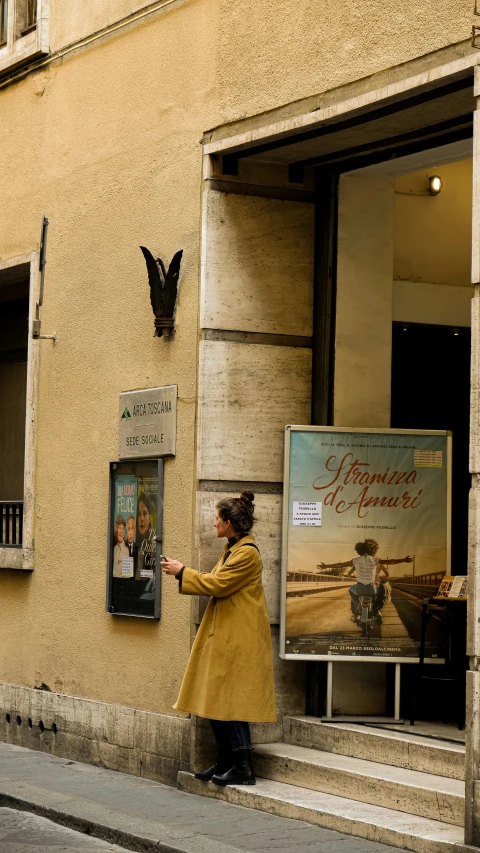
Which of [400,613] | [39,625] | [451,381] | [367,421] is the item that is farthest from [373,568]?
[39,625]

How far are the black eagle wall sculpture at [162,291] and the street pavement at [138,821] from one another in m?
3.10

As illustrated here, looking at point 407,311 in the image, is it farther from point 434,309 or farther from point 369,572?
point 369,572

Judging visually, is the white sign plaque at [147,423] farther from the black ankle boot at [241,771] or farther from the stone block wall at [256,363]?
the black ankle boot at [241,771]

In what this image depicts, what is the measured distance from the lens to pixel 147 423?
33.1 feet

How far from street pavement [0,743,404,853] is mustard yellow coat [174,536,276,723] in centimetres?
60

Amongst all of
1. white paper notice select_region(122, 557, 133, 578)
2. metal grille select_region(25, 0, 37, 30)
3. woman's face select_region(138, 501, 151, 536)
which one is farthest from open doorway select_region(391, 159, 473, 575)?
metal grille select_region(25, 0, 37, 30)

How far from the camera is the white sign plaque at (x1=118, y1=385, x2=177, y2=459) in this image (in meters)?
9.80

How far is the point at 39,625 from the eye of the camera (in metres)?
11.4

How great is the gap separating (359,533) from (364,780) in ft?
5.93

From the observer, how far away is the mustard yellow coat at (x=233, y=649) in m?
8.59

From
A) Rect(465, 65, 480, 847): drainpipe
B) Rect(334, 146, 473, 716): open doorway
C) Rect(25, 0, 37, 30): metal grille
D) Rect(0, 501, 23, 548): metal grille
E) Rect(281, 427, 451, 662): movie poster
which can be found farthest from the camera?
Rect(25, 0, 37, 30): metal grille

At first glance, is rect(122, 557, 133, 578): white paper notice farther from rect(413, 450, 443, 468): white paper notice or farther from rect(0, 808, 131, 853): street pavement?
rect(413, 450, 443, 468): white paper notice

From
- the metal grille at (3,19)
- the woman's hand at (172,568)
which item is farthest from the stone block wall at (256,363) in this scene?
the metal grille at (3,19)

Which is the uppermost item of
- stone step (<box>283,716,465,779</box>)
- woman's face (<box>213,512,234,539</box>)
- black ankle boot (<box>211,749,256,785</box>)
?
woman's face (<box>213,512,234,539</box>)
